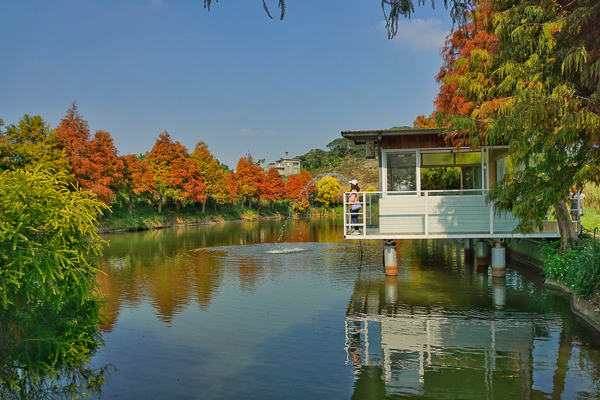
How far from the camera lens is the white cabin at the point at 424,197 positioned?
40.4ft

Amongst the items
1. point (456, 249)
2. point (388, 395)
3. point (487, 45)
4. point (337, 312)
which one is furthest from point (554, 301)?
point (456, 249)

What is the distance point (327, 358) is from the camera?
665cm

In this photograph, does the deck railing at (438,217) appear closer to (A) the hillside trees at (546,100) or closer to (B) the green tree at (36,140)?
(A) the hillside trees at (546,100)

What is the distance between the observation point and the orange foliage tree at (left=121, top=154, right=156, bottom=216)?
1452 inches

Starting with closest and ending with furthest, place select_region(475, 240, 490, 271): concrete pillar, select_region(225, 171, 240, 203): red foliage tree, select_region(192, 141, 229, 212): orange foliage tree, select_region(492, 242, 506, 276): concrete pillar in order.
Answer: select_region(492, 242, 506, 276): concrete pillar
select_region(475, 240, 490, 271): concrete pillar
select_region(192, 141, 229, 212): orange foliage tree
select_region(225, 171, 240, 203): red foliage tree

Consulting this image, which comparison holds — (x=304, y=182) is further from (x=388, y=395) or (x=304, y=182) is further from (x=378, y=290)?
(x=388, y=395)

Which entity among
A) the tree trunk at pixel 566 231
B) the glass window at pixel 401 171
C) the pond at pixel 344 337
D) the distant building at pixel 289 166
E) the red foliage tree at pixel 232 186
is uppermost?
the distant building at pixel 289 166

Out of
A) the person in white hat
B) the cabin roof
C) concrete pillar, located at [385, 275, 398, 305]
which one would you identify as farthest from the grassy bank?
concrete pillar, located at [385, 275, 398, 305]

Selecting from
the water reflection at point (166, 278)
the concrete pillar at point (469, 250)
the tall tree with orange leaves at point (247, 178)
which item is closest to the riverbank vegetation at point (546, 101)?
the concrete pillar at point (469, 250)

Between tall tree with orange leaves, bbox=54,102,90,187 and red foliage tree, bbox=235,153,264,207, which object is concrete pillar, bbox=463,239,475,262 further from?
red foliage tree, bbox=235,153,264,207

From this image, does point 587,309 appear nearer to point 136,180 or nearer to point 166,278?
point 166,278

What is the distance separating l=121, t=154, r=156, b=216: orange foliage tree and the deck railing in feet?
91.0

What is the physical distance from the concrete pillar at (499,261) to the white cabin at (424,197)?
616 mm

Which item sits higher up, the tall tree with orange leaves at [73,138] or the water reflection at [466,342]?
the tall tree with orange leaves at [73,138]
